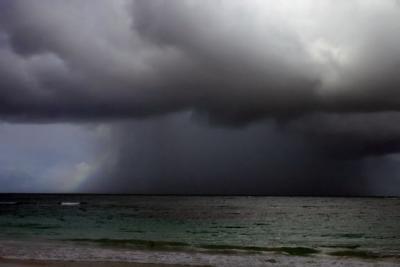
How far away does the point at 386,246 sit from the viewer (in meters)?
46.4

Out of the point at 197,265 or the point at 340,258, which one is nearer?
the point at 197,265

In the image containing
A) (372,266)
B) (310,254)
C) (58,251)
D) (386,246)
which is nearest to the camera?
(372,266)

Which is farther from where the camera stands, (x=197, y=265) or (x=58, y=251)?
(x=58, y=251)

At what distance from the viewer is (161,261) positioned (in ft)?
96.8

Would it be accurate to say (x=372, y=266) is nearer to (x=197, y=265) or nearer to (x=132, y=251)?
(x=197, y=265)

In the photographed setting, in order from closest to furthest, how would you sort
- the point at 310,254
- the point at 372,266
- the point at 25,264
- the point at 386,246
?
1. the point at 25,264
2. the point at 372,266
3. the point at 310,254
4. the point at 386,246

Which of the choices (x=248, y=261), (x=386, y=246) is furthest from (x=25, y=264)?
(x=386, y=246)

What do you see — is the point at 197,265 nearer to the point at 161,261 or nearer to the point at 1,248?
the point at 161,261

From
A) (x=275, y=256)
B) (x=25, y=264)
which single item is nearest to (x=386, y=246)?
(x=275, y=256)

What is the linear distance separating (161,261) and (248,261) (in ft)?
18.3

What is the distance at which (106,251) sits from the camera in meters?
34.0

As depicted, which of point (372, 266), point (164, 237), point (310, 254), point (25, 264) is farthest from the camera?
point (164, 237)

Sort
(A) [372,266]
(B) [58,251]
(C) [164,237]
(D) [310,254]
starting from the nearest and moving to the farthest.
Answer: (A) [372,266] < (B) [58,251] < (D) [310,254] < (C) [164,237]

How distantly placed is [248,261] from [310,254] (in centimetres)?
838
